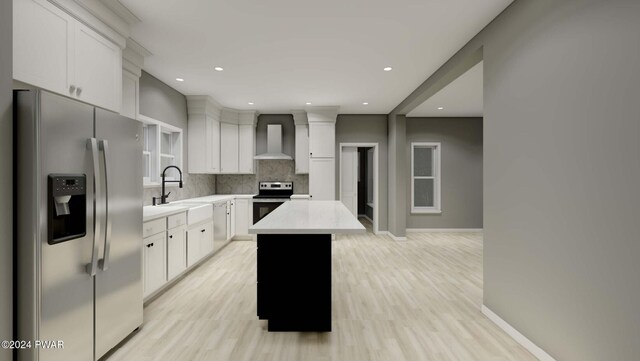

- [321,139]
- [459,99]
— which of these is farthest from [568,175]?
[321,139]

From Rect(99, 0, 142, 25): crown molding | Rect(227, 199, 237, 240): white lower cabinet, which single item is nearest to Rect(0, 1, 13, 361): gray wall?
Rect(99, 0, 142, 25): crown molding

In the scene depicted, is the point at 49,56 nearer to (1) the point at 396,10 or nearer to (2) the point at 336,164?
(1) the point at 396,10

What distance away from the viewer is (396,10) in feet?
8.07

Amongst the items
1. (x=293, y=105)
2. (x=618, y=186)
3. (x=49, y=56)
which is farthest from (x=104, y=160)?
(x=293, y=105)

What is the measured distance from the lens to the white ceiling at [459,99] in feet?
13.5

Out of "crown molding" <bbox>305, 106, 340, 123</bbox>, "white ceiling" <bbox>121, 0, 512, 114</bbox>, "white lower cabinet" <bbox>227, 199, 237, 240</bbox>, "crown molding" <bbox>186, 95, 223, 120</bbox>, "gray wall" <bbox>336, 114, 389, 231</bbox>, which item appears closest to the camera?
"white ceiling" <bbox>121, 0, 512, 114</bbox>

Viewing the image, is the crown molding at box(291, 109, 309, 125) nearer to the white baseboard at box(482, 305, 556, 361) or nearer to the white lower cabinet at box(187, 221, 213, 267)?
the white lower cabinet at box(187, 221, 213, 267)

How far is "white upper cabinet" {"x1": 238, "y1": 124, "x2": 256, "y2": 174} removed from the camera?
598 cm

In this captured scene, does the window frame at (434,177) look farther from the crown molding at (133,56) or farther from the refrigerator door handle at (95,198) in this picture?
the refrigerator door handle at (95,198)

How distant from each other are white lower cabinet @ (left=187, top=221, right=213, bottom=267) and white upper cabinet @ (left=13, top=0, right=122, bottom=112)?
6.08 feet

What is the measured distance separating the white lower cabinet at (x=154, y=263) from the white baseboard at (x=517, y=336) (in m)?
3.19

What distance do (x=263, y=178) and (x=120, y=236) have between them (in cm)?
429

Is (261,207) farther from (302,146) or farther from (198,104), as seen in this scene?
(198,104)

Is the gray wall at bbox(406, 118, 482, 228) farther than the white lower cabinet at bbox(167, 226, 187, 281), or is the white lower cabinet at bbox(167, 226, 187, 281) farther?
the gray wall at bbox(406, 118, 482, 228)
